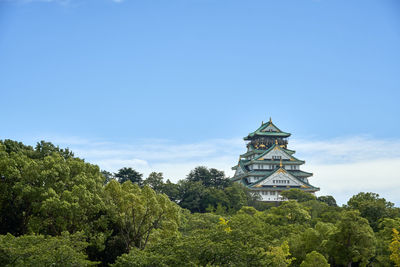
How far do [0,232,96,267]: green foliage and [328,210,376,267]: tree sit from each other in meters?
18.2

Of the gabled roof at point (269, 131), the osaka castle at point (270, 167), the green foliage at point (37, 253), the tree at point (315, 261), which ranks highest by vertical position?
the gabled roof at point (269, 131)

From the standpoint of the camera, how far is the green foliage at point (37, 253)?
20538mm

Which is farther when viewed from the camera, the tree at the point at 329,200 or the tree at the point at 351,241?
the tree at the point at 329,200

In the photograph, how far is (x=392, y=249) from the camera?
1244 inches

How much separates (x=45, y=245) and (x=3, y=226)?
830 cm

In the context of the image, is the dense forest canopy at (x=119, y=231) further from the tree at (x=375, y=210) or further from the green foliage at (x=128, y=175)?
the green foliage at (x=128, y=175)

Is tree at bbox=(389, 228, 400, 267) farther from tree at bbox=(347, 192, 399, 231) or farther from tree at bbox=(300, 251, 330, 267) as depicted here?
tree at bbox=(347, 192, 399, 231)

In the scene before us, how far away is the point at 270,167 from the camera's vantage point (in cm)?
7981

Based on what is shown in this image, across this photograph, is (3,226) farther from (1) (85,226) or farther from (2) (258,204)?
(2) (258,204)

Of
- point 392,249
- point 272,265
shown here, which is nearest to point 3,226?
point 272,265

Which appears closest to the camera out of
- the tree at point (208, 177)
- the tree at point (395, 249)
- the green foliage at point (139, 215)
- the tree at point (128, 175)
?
the green foliage at point (139, 215)

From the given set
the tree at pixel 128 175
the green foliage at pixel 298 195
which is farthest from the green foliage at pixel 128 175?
the green foliage at pixel 298 195

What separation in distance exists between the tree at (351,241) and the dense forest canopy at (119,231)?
2.6 inches

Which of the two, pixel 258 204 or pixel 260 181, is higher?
pixel 260 181
